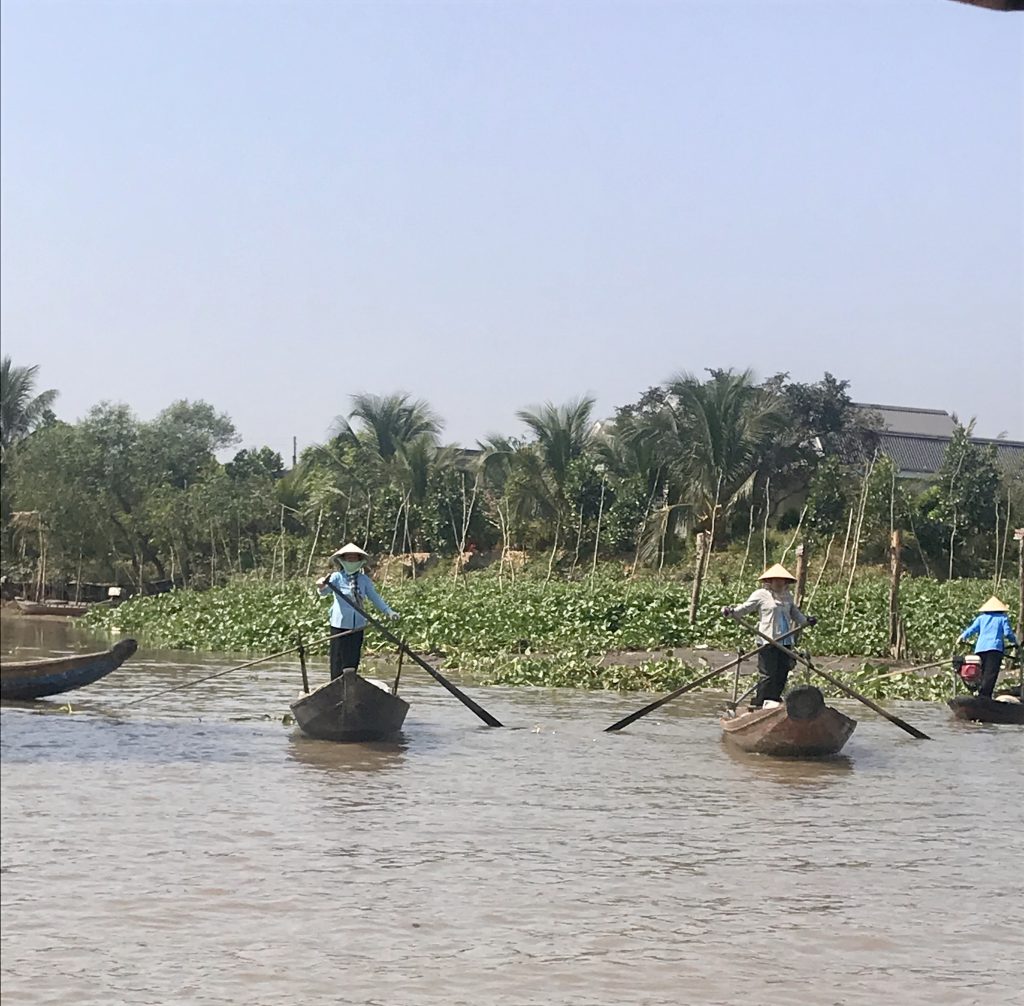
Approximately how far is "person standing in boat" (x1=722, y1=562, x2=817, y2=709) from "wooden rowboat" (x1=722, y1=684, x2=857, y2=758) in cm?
36

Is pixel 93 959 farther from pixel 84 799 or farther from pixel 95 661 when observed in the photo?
pixel 95 661

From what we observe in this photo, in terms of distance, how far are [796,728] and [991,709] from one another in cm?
383

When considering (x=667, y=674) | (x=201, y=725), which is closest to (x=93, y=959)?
(x=201, y=725)

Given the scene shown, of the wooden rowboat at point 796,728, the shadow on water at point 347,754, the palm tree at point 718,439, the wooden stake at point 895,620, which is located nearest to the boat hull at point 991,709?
the wooden rowboat at point 796,728

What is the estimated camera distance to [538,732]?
1229cm

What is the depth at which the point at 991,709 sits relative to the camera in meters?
13.4

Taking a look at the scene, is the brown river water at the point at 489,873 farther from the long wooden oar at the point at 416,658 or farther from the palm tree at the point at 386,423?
the palm tree at the point at 386,423

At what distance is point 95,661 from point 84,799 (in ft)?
3.87

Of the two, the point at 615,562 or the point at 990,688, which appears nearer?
the point at 990,688

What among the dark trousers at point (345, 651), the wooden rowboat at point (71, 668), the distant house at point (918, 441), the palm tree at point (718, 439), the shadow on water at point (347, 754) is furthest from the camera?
the distant house at point (918, 441)

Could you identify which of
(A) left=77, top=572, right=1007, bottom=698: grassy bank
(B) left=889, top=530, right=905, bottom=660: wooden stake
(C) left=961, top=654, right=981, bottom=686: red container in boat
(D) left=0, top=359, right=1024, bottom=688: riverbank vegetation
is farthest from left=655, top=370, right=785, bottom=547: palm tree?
(C) left=961, top=654, right=981, bottom=686: red container in boat

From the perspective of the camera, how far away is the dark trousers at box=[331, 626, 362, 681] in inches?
440

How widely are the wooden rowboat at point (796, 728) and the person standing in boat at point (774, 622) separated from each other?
1.20ft

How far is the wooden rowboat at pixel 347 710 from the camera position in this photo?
1045 centimetres
